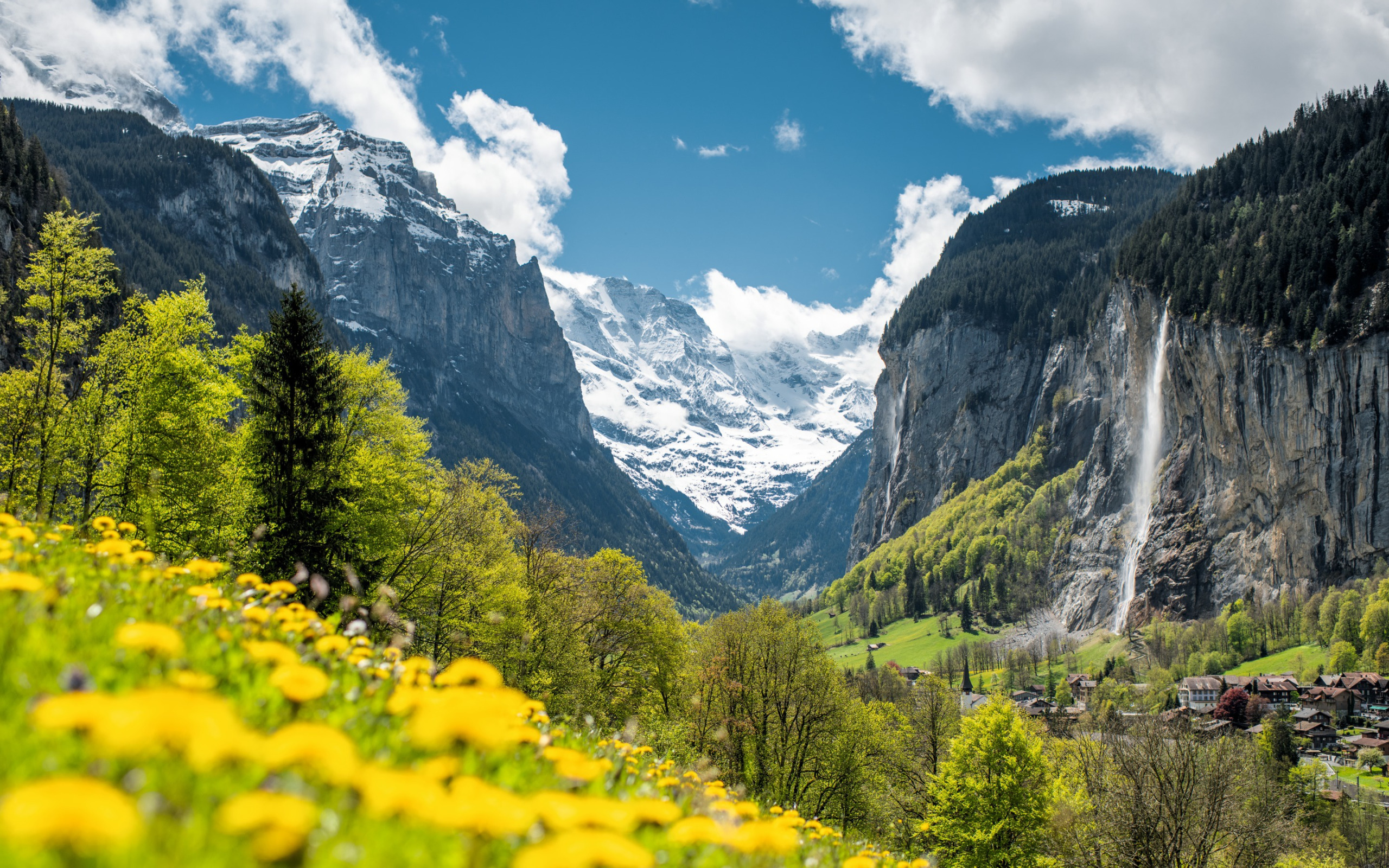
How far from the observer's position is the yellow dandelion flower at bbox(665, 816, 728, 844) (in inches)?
168

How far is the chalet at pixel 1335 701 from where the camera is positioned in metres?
92.2

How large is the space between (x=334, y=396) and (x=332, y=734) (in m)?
26.9

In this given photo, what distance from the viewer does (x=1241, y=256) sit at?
130500mm

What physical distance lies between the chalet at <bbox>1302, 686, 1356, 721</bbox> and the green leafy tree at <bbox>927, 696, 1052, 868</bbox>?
89.5 metres

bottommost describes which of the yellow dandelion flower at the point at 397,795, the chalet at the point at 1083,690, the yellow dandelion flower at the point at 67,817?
the chalet at the point at 1083,690

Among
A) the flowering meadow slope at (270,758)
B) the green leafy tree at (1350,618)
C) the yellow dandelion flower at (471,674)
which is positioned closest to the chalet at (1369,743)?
the green leafy tree at (1350,618)

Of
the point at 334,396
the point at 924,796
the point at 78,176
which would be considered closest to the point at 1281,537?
the point at 924,796

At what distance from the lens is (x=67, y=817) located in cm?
180

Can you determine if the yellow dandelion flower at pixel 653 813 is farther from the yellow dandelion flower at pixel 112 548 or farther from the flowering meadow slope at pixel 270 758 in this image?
the yellow dandelion flower at pixel 112 548

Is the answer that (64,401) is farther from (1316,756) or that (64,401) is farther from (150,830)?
(1316,756)

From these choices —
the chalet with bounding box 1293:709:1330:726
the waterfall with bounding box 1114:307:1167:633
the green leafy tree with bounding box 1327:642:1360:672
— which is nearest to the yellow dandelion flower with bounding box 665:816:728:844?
the chalet with bounding box 1293:709:1330:726

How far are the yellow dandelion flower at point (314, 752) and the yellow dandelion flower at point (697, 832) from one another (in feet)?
6.61

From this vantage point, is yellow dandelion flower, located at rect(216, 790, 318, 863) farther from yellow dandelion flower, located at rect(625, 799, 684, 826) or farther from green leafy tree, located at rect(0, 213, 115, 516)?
green leafy tree, located at rect(0, 213, 115, 516)

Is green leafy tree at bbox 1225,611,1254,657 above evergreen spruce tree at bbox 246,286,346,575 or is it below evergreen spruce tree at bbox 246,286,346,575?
below
